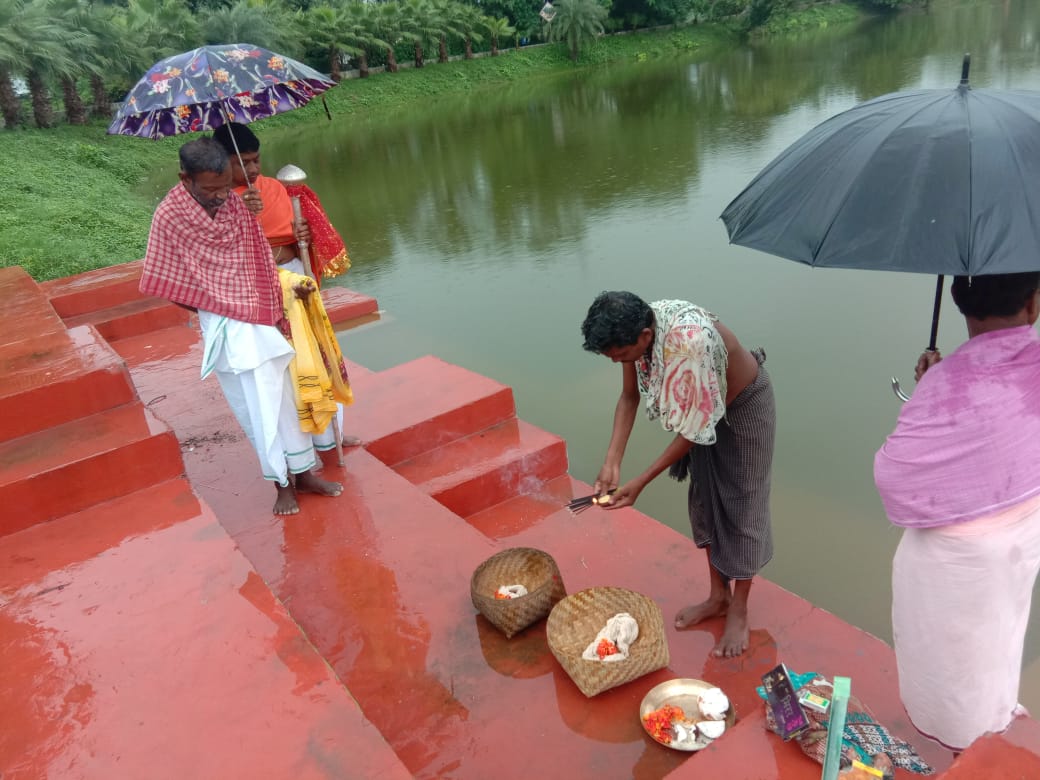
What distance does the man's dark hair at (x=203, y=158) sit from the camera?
2484 mm

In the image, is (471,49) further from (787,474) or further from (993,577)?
(993,577)

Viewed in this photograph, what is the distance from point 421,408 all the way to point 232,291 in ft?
4.27

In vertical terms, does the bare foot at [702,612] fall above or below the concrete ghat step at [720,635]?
above

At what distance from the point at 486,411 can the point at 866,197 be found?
2580mm

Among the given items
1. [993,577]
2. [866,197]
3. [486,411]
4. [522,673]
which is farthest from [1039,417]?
[486,411]

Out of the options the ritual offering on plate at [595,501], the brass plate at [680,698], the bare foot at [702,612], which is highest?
the ritual offering on plate at [595,501]

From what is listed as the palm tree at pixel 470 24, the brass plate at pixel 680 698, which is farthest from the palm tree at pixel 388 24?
the brass plate at pixel 680 698

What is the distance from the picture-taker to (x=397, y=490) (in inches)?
121

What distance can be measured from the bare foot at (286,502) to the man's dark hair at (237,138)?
1.31 m

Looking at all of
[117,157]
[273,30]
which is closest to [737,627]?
[117,157]

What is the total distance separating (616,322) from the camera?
1843 mm

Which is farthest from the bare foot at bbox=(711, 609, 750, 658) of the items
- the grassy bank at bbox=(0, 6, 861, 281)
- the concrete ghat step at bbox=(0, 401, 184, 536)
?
the grassy bank at bbox=(0, 6, 861, 281)

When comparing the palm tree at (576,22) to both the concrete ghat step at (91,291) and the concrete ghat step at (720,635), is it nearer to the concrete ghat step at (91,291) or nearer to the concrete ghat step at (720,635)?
the concrete ghat step at (91,291)

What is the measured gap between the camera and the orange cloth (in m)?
3.04
